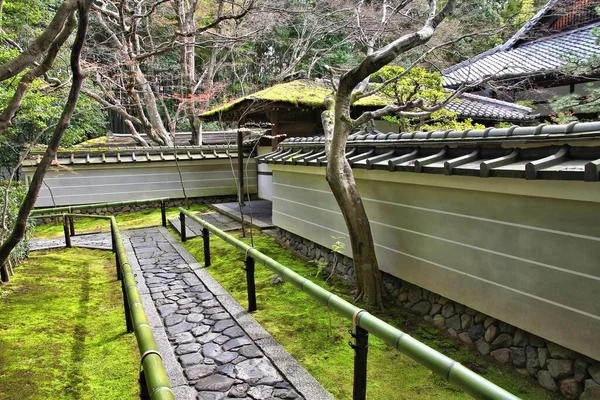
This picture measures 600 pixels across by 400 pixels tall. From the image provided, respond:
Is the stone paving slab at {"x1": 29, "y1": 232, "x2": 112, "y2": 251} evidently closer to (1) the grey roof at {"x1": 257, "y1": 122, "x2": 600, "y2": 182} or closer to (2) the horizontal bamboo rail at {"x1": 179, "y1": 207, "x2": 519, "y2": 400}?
(1) the grey roof at {"x1": 257, "y1": 122, "x2": 600, "y2": 182}

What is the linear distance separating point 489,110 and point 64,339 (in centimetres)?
1262

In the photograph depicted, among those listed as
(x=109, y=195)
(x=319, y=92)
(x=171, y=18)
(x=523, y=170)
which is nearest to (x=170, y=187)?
(x=109, y=195)

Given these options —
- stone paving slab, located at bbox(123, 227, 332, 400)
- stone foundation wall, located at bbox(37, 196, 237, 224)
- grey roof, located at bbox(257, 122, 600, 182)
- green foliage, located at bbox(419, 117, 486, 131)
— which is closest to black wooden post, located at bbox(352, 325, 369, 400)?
stone paving slab, located at bbox(123, 227, 332, 400)

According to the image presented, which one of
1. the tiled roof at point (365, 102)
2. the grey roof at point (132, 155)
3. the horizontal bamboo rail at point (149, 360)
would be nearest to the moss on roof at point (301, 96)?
the tiled roof at point (365, 102)

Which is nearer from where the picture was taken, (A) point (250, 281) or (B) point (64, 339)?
(B) point (64, 339)

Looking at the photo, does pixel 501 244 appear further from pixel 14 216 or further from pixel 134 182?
pixel 134 182

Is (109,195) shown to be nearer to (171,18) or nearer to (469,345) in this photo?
(171,18)

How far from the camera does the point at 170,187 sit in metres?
15.1

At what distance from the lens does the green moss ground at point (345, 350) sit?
370 centimetres

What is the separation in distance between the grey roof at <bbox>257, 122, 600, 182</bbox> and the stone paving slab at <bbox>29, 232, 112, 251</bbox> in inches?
278

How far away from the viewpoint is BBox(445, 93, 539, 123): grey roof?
1167cm

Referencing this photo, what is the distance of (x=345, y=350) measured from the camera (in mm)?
4414

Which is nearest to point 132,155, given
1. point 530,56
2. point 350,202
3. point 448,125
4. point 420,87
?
point 420,87

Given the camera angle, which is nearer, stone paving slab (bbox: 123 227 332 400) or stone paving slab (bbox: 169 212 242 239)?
stone paving slab (bbox: 123 227 332 400)
